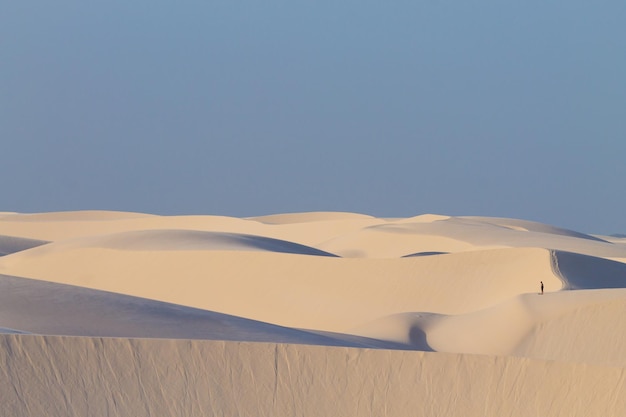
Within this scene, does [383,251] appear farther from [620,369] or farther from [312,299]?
[620,369]

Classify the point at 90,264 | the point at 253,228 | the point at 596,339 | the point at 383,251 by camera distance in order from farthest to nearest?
the point at 253,228, the point at 383,251, the point at 90,264, the point at 596,339

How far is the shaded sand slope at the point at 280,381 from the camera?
10.2 m

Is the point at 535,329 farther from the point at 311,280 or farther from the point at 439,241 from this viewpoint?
the point at 439,241

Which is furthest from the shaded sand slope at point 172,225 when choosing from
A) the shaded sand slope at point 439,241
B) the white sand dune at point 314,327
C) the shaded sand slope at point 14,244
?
the shaded sand slope at point 14,244

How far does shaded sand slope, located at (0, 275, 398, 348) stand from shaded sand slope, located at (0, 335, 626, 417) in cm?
476

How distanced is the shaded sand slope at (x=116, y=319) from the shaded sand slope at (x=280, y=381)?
4.76 m

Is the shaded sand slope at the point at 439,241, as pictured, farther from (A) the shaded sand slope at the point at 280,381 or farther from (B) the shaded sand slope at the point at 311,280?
(A) the shaded sand slope at the point at 280,381

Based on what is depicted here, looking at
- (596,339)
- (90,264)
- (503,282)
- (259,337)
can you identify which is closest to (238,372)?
(259,337)

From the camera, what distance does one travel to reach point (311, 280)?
28.0 metres

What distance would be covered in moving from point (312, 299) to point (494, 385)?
16.5m

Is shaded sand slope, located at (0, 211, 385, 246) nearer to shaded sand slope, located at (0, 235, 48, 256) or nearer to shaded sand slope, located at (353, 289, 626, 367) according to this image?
shaded sand slope, located at (0, 235, 48, 256)

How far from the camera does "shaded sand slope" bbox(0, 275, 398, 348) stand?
15820 mm

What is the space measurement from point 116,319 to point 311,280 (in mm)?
11718

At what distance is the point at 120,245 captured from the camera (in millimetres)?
32188
